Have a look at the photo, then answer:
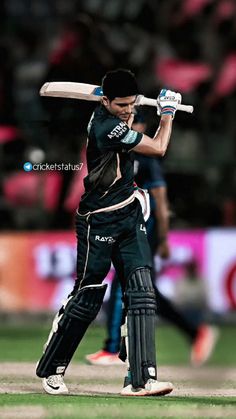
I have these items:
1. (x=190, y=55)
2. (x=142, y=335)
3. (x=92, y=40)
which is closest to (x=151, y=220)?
(x=142, y=335)

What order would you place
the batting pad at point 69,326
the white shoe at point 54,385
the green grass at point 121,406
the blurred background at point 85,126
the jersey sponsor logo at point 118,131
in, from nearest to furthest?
1. the green grass at point 121,406
2. the jersey sponsor logo at point 118,131
3. the batting pad at point 69,326
4. the white shoe at point 54,385
5. the blurred background at point 85,126

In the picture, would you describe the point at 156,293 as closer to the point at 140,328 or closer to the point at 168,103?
the point at 140,328

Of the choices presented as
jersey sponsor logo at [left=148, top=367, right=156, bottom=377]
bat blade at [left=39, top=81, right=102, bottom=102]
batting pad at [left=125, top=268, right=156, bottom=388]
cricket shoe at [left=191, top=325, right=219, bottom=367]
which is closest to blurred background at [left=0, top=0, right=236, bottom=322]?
cricket shoe at [left=191, top=325, right=219, bottom=367]

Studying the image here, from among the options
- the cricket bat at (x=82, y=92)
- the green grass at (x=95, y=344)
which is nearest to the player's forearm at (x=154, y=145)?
the cricket bat at (x=82, y=92)

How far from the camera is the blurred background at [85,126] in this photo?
13242 mm

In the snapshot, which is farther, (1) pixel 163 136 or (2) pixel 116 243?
(2) pixel 116 243

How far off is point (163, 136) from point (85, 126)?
5.15 metres

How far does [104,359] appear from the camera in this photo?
9484 millimetres

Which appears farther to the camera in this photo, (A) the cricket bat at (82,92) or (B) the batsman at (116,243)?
(A) the cricket bat at (82,92)

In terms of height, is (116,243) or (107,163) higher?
(107,163)

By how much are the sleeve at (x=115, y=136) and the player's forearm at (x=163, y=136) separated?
12 cm

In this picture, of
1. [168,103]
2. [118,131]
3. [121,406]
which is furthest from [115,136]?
[121,406]

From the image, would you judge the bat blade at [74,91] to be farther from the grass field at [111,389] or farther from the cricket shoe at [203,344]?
the cricket shoe at [203,344]
